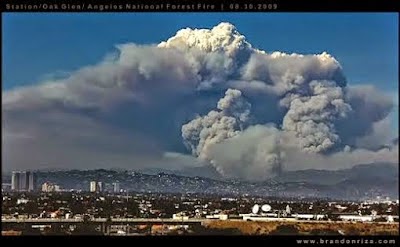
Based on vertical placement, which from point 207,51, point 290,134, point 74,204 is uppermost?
point 207,51

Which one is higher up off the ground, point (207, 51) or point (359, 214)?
point (207, 51)

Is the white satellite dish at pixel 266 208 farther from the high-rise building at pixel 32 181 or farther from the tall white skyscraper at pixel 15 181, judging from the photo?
the tall white skyscraper at pixel 15 181

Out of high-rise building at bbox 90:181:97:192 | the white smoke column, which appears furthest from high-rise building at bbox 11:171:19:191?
the white smoke column

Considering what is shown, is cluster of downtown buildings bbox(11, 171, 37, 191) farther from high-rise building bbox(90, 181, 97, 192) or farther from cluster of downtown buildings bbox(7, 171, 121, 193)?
high-rise building bbox(90, 181, 97, 192)

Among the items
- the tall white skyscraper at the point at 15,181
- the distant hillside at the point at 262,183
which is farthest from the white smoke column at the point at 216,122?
the tall white skyscraper at the point at 15,181

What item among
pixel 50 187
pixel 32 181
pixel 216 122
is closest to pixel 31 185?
pixel 32 181

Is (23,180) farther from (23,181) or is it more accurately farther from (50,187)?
(50,187)
